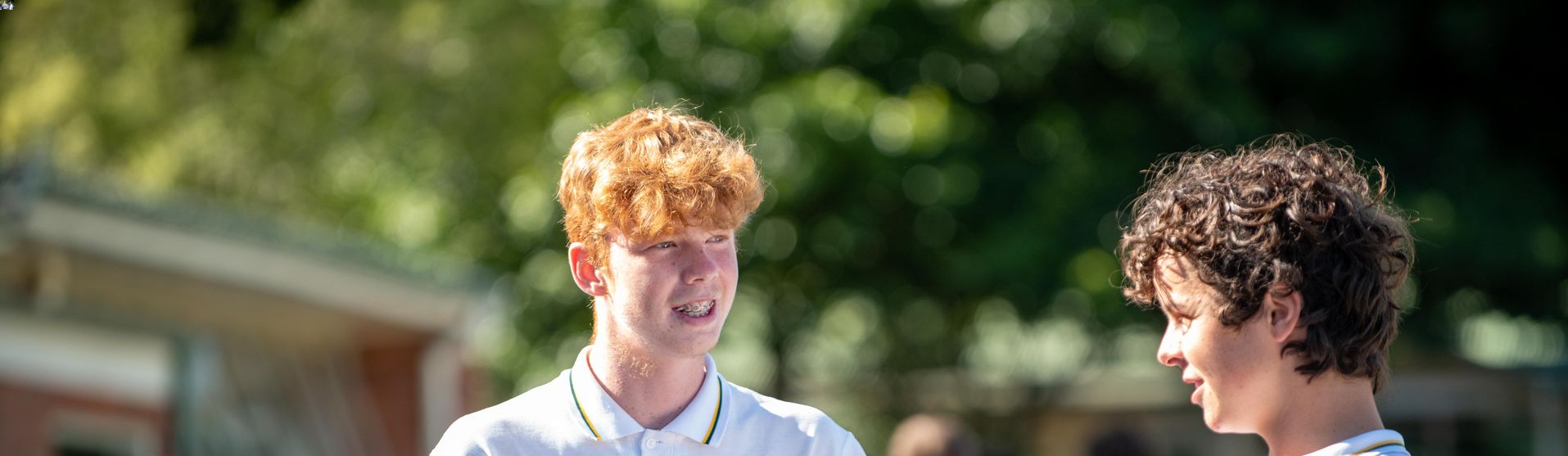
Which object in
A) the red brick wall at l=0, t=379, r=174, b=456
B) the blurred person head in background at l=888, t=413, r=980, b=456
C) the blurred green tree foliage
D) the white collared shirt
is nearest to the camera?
the white collared shirt

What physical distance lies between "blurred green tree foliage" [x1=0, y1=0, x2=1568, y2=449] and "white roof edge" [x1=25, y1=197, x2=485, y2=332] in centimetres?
118

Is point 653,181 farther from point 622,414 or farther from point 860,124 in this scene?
point 860,124

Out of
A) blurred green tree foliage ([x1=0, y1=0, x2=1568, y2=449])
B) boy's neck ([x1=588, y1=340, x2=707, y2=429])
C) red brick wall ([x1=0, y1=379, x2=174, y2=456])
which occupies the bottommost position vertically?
boy's neck ([x1=588, y1=340, x2=707, y2=429])

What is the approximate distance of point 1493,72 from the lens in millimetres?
10188

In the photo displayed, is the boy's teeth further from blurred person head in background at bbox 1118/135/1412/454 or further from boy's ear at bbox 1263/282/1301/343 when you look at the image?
boy's ear at bbox 1263/282/1301/343

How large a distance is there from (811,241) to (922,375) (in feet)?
13.9

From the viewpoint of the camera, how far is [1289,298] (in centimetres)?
233

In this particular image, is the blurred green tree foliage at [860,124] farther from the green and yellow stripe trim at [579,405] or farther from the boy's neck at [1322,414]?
the boy's neck at [1322,414]

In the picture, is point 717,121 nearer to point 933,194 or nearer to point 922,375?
point 933,194

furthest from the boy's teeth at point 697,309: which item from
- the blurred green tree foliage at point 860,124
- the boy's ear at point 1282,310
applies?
the blurred green tree foliage at point 860,124

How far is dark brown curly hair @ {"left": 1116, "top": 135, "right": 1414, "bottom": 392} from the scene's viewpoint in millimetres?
2316

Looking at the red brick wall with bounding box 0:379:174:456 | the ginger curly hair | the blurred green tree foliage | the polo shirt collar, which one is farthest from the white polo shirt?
the blurred green tree foliage

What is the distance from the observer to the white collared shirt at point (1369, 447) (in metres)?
2.24

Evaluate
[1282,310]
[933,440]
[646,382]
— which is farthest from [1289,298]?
[933,440]
